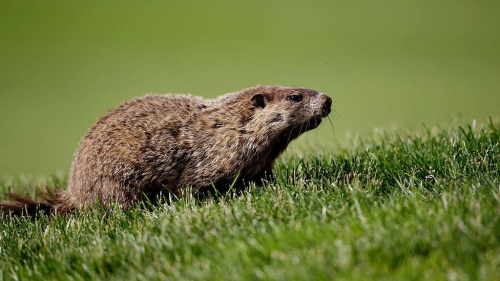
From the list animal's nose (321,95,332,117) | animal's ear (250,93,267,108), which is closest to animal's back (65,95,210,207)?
animal's ear (250,93,267,108)

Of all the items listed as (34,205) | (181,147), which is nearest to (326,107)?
(181,147)

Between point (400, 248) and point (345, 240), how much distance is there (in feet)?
1.00

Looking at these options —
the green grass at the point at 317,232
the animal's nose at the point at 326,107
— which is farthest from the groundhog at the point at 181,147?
the green grass at the point at 317,232

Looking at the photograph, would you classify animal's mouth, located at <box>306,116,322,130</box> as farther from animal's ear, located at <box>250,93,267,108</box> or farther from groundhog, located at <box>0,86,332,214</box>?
animal's ear, located at <box>250,93,267,108</box>

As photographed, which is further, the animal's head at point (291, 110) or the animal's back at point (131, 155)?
the animal's head at point (291, 110)

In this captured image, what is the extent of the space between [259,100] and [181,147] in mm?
940

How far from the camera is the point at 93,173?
5.07m

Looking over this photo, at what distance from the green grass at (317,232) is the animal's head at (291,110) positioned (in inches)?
19.9

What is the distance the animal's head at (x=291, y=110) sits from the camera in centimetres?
516

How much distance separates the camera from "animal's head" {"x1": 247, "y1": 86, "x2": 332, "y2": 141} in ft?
16.9

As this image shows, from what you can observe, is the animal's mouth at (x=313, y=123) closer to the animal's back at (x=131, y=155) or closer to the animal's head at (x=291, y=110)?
the animal's head at (x=291, y=110)

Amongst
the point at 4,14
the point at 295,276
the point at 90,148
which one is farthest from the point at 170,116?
the point at 4,14

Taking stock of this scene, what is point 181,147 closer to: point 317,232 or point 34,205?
point 34,205

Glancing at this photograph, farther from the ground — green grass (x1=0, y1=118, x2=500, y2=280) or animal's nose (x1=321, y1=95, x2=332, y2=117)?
animal's nose (x1=321, y1=95, x2=332, y2=117)
